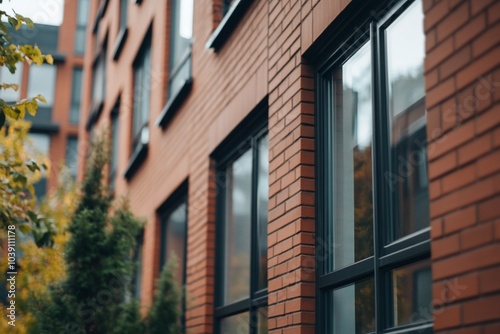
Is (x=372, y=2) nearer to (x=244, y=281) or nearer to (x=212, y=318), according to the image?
(x=244, y=281)

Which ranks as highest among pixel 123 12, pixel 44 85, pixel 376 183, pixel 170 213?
pixel 44 85

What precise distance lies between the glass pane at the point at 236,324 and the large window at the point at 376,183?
176 centimetres

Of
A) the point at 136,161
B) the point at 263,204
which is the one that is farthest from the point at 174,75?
the point at 263,204

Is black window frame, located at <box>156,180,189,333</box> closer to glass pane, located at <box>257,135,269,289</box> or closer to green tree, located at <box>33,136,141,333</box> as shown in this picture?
green tree, located at <box>33,136,141,333</box>

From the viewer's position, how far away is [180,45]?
1002cm

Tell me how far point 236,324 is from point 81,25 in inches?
1044

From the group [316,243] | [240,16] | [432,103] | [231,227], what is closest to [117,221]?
[231,227]

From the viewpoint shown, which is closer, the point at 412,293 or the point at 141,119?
the point at 412,293

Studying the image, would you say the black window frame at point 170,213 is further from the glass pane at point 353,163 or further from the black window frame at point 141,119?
the glass pane at point 353,163

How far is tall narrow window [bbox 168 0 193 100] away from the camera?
9.33m

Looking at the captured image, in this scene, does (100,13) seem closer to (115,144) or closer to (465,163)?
(115,144)

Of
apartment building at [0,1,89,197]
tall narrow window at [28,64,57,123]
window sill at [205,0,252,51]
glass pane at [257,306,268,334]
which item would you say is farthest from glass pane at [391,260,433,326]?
tall narrow window at [28,64,57,123]

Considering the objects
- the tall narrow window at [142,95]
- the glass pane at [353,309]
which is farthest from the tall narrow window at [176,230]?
the glass pane at [353,309]

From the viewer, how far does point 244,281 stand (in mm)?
7008
